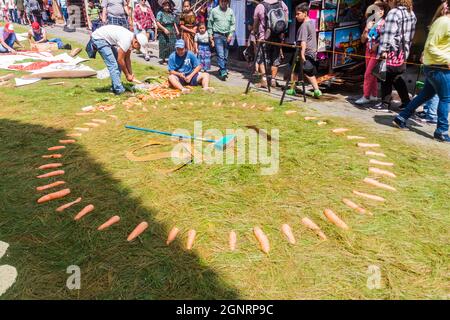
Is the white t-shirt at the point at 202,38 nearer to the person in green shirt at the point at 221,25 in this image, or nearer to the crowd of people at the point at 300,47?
the crowd of people at the point at 300,47

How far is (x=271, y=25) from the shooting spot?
740 centimetres

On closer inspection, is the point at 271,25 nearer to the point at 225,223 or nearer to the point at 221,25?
the point at 221,25

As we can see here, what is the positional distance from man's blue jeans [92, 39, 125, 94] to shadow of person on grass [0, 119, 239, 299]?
11.6 feet

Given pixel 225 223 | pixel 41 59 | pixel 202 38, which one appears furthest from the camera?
pixel 41 59

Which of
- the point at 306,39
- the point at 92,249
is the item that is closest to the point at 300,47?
the point at 306,39

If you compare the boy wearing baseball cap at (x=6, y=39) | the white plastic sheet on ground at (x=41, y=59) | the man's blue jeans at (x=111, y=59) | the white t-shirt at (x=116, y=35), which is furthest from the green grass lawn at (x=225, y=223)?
the boy wearing baseball cap at (x=6, y=39)

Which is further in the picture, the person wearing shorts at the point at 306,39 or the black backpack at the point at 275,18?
the black backpack at the point at 275,18

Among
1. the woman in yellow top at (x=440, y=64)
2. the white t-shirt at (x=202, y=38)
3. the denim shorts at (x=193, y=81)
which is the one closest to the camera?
the woman in yellow top at (x=440, y=64)

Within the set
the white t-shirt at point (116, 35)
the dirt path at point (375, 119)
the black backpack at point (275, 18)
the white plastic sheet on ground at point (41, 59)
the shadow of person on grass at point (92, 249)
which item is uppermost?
the black backpack at point (275, 18)

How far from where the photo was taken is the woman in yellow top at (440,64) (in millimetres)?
4395

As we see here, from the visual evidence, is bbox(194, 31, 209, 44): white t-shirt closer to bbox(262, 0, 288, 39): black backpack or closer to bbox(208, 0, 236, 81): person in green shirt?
bbox(208, 0, 236, 81): person in green shirt

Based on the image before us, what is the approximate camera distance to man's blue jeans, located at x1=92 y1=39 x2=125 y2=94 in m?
6.62

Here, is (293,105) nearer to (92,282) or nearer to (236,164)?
(236,164)

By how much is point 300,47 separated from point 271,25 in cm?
142
